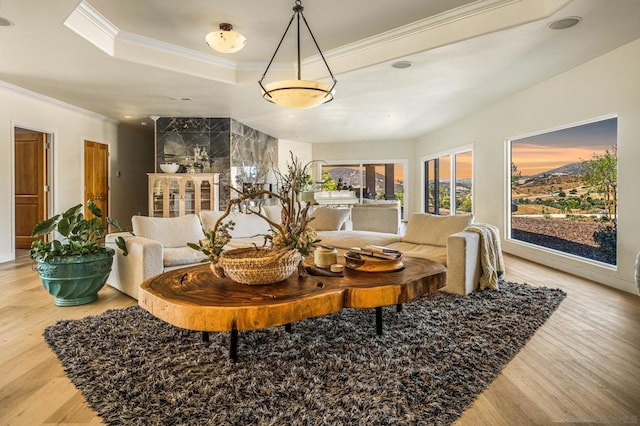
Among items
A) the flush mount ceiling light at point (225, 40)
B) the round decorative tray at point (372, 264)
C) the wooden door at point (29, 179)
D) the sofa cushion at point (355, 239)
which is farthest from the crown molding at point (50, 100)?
the round decorative tray at point (372, 264)

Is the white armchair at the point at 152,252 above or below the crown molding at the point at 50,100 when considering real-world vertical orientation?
below

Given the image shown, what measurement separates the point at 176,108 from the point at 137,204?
345 cm

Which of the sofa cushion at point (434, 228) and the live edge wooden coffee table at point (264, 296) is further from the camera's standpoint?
the sofa cushion at point (434, 228)

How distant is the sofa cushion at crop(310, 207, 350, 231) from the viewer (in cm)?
540

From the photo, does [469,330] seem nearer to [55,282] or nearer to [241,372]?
[241,372]

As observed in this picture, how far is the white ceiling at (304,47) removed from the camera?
11.0 ft

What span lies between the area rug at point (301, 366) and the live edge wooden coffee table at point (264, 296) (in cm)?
31

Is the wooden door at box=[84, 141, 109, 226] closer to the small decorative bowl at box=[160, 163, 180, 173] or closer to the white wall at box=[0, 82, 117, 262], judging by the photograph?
the white wall at box=[0, 82, 117, 262]

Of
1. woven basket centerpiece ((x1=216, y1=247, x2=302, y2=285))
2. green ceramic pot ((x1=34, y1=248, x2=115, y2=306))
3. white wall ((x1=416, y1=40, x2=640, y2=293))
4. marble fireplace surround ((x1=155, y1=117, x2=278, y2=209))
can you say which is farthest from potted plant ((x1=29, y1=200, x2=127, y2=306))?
white wall ((x1=416, y1=40, x2=640, y2=293))

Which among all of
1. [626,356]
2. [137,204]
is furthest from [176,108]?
[626,356]

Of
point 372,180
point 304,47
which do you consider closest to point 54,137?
point 304,47

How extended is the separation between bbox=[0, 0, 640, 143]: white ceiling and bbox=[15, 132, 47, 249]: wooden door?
47.0 inches

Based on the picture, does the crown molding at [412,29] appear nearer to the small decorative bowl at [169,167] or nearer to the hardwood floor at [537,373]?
the hardwood floor at [537,373]

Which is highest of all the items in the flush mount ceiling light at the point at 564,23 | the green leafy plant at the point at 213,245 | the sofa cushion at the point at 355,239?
the flush mount ceiling light at the point at 564,23
